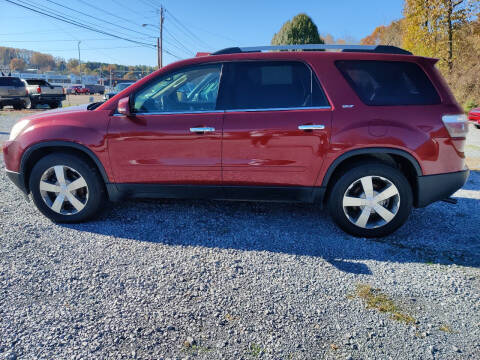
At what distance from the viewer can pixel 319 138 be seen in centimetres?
321

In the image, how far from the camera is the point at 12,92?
59.1ft

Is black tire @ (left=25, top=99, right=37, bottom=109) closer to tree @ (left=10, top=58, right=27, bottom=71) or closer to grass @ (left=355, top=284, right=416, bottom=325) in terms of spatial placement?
grass @ (left=355, top=284, right=416, bottom=325)

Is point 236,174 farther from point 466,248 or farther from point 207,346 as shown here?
point 466,248

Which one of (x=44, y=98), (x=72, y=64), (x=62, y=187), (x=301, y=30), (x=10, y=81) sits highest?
(x=72, y=64)

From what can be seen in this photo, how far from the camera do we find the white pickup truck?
18672 millimetres

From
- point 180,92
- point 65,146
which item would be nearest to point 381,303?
point 180,92

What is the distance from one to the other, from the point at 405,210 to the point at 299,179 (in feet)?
3.53

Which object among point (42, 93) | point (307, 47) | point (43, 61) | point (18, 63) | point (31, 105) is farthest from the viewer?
point (43, 61)

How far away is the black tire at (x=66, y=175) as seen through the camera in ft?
11.5

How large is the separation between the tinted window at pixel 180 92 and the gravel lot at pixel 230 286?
126 cm

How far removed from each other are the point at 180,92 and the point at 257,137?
3.18 feet

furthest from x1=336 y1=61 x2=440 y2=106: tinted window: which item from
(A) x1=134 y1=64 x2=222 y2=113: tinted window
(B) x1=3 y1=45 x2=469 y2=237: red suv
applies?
(A) x1=134 y1=64 x2=222 y2=113: tinted window

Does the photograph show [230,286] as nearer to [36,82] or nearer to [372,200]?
[372,200]

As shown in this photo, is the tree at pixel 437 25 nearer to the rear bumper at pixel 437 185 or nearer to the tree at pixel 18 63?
the rear bumper at pixel 437 185
